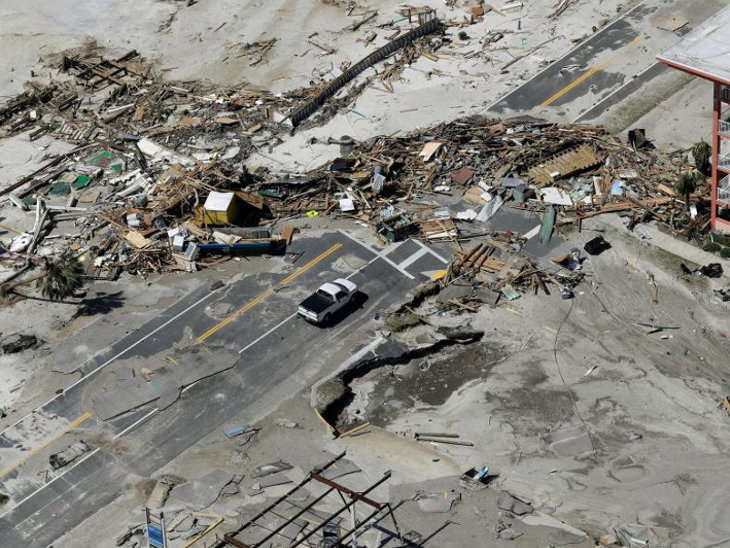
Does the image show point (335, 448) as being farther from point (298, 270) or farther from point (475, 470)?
point (298, 270)

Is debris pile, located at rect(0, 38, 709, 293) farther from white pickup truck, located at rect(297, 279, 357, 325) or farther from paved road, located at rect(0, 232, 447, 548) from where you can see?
white pickup truck, located at rect(297, 279, 357, 325)

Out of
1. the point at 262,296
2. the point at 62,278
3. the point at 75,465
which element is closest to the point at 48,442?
the point at 75,465

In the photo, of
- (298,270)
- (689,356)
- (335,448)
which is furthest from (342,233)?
(689,356)

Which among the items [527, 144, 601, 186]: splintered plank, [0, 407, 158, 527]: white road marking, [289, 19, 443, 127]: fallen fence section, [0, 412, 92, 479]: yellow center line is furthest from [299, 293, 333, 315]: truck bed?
[289, 19, 443, 127]: fallen fence section

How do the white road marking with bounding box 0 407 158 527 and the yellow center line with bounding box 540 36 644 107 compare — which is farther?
the yellow center line with bounding box 540 36 644 107

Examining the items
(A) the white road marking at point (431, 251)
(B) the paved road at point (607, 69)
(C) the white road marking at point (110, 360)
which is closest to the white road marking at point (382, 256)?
(A) the white road marking at point (431, 251)

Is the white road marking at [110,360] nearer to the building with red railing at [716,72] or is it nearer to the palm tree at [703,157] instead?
the building with red railing at [716,72]
